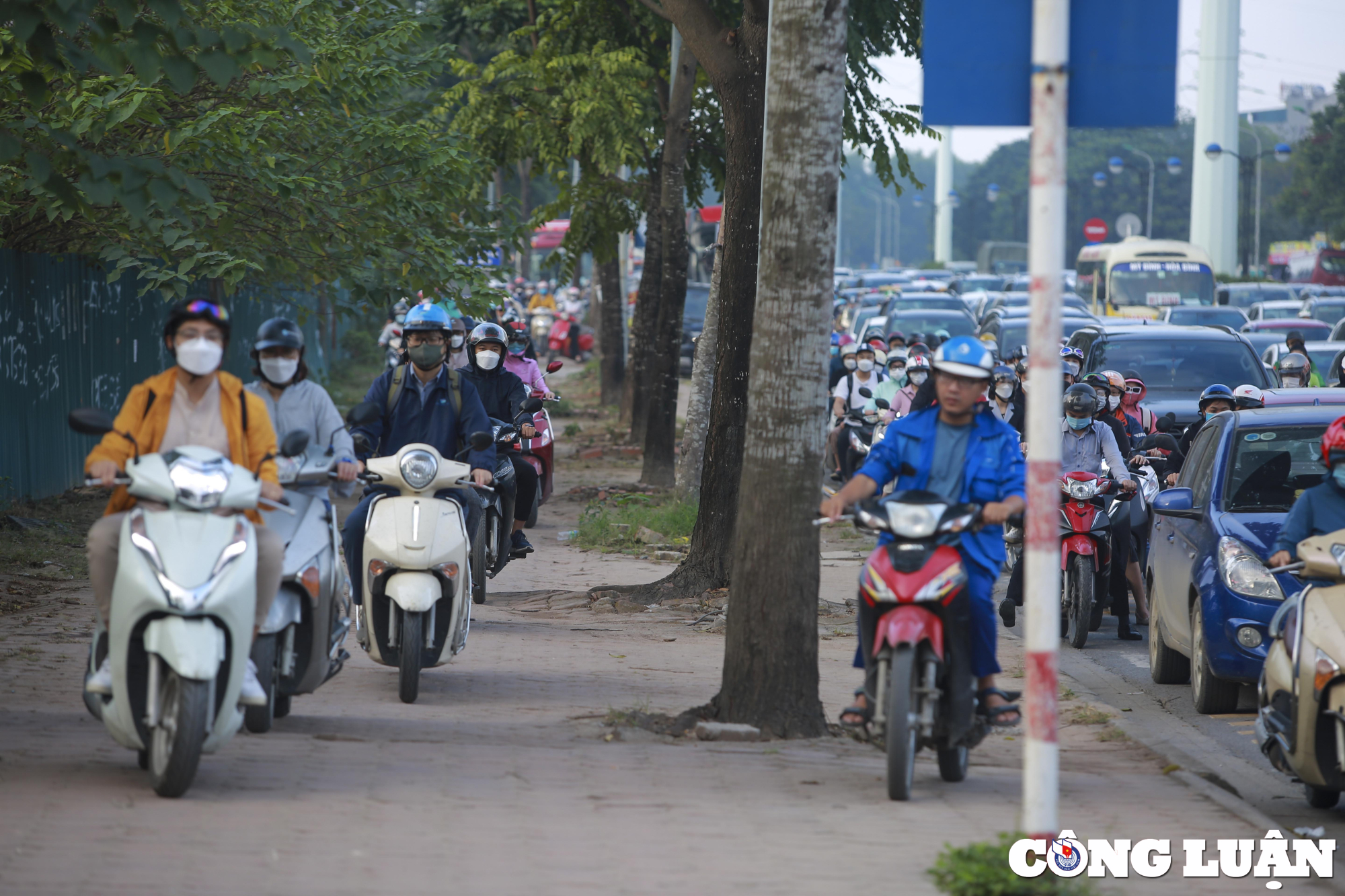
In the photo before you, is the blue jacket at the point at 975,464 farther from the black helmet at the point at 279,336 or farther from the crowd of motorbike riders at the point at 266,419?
the black helmet at the point at 279,336

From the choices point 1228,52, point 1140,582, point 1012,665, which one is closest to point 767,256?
point 1012,665

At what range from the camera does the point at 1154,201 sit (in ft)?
375

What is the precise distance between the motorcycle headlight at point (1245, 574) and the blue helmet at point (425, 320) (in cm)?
419

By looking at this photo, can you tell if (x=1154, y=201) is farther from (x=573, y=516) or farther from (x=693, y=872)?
(x=693, y=872)

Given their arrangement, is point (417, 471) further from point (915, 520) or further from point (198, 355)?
point (915, 520)

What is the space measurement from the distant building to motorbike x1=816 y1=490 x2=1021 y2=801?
143m

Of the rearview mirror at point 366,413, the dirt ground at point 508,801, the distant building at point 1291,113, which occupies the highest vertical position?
the distant building at point 1291,113

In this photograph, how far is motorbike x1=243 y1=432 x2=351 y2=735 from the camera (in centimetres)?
654

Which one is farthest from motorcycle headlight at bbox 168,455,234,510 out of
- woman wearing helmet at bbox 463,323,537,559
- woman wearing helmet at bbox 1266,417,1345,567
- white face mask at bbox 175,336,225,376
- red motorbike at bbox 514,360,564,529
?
red motorbike at bbox 514,360,564,529

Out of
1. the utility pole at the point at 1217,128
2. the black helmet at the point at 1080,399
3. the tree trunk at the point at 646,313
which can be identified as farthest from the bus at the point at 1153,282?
the black helmet at the point at 1080,399

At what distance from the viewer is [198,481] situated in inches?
217

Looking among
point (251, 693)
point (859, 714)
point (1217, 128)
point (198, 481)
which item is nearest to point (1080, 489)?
point (859, 714)

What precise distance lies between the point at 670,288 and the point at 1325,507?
1222 centimetres

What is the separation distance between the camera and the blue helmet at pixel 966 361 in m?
6.21
